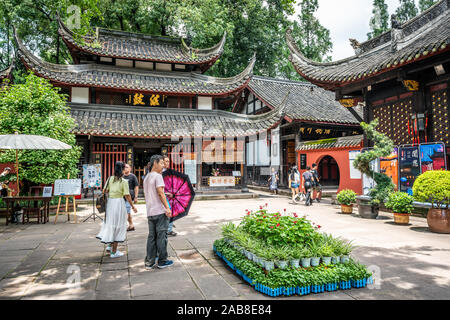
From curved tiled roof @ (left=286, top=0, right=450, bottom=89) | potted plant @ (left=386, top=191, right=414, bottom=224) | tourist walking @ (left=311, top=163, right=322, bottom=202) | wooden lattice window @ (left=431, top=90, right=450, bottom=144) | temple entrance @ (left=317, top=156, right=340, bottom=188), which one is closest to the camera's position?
potted plant @ (left=386, top=191, right=414, bottom=224)

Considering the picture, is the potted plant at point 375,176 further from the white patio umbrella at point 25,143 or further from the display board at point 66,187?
the white patio umbrella at point 25,143

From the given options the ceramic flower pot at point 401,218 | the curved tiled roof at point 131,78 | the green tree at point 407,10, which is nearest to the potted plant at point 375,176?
the ceramic flower pot at point 401,218

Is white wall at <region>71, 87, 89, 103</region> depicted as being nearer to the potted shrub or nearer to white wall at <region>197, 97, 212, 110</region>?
white wall at <region>197, 97, 212, 110</region>

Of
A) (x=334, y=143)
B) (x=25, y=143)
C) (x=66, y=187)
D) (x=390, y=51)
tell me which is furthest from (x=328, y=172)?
(x=25, y=143)

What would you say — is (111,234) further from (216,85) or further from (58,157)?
(216,85)

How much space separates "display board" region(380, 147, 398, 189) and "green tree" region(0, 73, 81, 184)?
1098cm

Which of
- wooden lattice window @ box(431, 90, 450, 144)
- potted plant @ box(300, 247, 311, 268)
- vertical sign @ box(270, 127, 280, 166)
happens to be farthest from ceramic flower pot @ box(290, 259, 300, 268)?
vertical sign @ box(270, 127, 280, 166)

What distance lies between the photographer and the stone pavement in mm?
3469

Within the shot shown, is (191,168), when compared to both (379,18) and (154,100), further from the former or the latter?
(379,18)

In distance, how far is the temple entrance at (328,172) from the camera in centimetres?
1828

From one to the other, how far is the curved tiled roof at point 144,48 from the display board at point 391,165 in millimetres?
10099

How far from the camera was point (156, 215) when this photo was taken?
170 inches

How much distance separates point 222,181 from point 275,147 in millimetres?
5772

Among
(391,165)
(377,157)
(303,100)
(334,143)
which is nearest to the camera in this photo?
(377,157)
